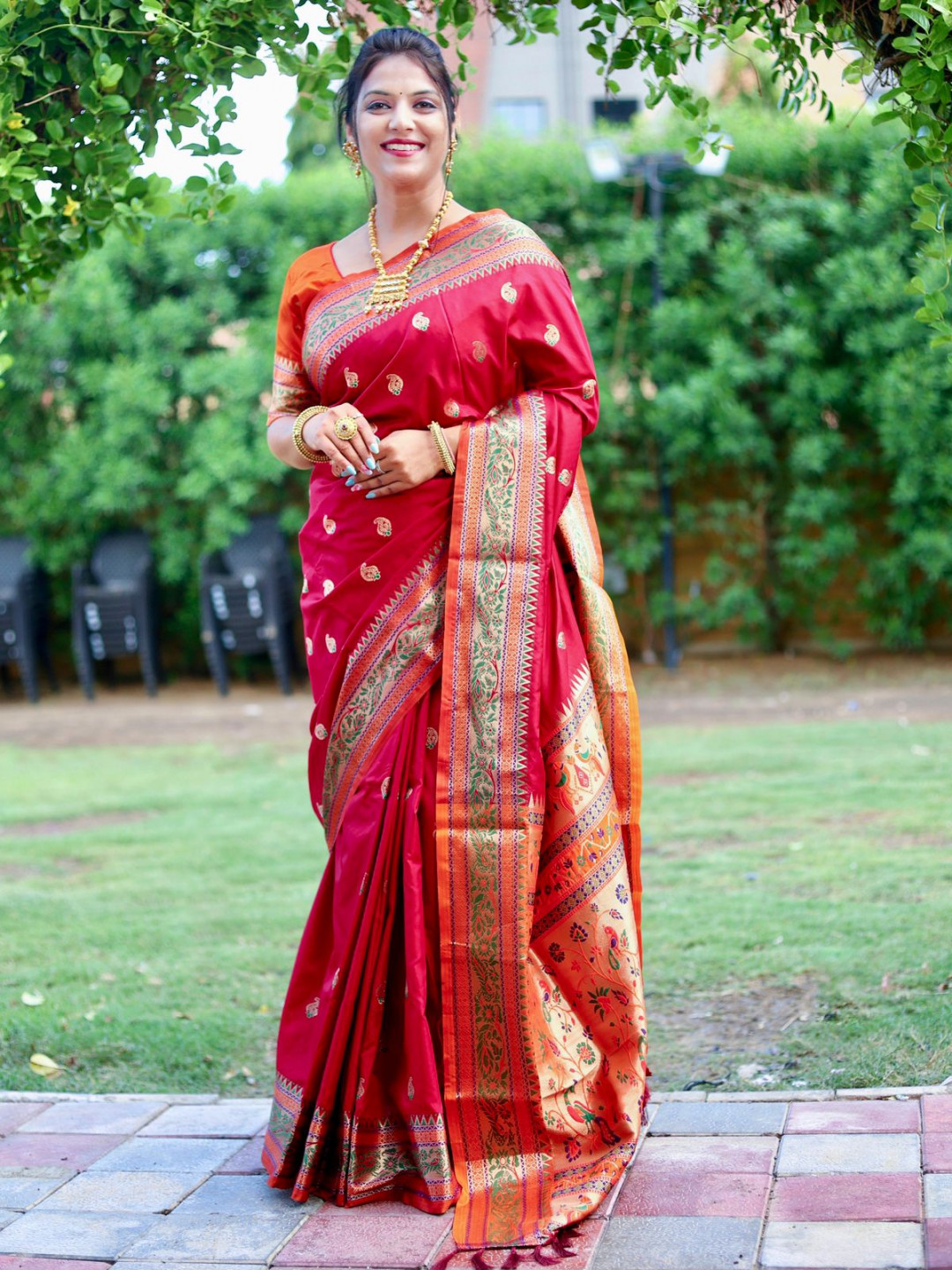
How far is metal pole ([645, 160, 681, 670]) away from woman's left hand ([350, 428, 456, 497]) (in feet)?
24.6

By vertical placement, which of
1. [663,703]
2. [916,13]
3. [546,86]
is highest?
[546,86]

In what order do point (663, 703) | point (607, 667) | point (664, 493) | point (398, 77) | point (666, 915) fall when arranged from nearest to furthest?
point (398, 77)
point (607, 667)
point (666, 915)
point (663, 703)
point (664, 493)

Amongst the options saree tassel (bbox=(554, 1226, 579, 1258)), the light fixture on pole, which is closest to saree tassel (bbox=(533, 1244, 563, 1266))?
saree tassel (bbox=(554, 1226, 579, 1258))

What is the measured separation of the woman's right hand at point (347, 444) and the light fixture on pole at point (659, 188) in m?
7.20

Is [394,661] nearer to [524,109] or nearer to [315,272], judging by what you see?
[315,272]

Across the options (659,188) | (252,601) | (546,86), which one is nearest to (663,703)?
(252,601)

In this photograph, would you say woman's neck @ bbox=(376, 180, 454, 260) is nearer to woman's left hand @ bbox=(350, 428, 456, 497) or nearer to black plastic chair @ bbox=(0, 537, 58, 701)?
woman's left hand @ bbox=(350, 428, 456, 497)

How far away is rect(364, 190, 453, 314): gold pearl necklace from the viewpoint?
8.76 feet

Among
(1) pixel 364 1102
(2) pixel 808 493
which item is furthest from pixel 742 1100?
(2) pixel 808 493

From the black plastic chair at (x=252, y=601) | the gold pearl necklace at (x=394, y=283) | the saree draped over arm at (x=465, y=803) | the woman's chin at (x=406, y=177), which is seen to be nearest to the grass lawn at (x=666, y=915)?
the saree draped over arm at (x=465, y=803)

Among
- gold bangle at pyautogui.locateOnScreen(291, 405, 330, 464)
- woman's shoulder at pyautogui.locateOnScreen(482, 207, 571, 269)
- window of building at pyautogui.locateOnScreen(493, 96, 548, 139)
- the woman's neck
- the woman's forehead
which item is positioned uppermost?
window of building at pyautogui.locateOnScreen(493, 96, 548, 139)

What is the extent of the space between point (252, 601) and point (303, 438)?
7.31m

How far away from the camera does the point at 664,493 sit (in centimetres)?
1013

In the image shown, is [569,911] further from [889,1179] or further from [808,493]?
[808,493]
